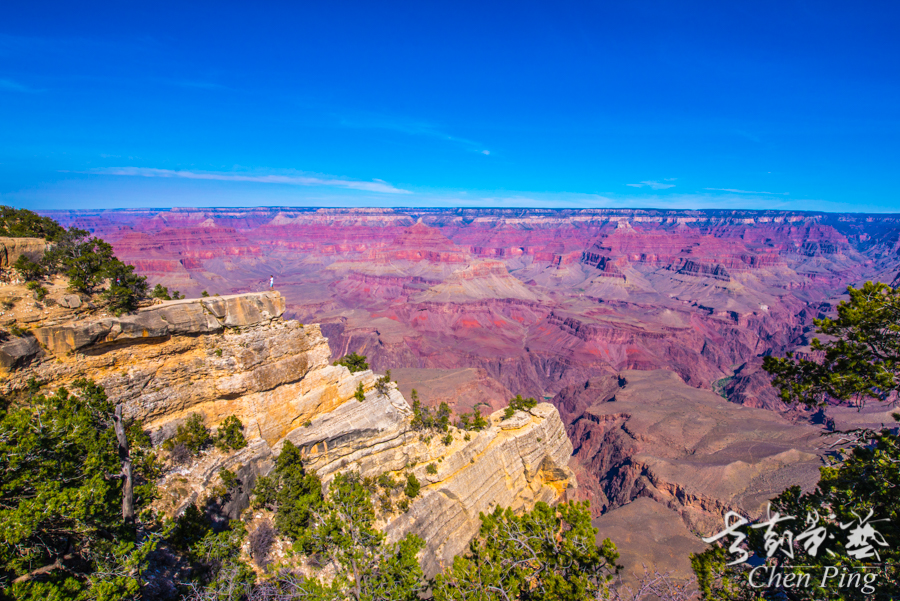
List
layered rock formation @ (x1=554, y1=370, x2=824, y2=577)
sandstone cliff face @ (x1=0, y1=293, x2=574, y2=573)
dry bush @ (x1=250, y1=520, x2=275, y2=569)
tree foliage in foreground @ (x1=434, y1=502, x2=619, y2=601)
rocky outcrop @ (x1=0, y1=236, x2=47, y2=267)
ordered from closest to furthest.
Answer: tree foliage in foreground @ (x1=434, y1=502, x2=619, y2=601)
sandstone cliff face @ (x1=0, y1=293, x2=574, y2=573)
dry bush @ (x1=250, y1=520, x2=275, y2=569)
rocky outcrop @ (x1=0, y1=236, x2=47, y2=267)
layered rock formation @ (x1=554, y1=370, x2=824, y2=577)

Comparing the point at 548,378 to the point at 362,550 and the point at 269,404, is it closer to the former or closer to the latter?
the point at 269,404

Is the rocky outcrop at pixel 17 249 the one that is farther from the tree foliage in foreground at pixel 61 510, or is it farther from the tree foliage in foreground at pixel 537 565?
the tree foliage in foreground at pixel 537 565

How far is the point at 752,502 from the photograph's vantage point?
131 ft

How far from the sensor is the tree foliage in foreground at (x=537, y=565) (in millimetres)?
13508

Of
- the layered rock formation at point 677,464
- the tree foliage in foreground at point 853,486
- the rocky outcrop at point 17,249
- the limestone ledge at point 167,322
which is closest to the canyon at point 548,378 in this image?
the limestone ledge at point 167,322

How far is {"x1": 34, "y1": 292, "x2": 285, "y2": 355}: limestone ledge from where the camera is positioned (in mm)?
17312

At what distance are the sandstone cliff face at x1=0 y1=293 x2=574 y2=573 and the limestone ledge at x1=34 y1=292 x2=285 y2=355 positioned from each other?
0.05 m

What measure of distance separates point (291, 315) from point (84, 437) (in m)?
123

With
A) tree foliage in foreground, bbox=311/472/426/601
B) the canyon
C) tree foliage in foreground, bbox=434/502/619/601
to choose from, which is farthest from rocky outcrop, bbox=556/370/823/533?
tree foliage in foreground, bbox=311/472/426/601

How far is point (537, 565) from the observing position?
1482cm

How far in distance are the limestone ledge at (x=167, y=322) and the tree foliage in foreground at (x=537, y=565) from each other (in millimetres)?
17367

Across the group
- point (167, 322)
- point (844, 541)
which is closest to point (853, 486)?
point (844, 541)

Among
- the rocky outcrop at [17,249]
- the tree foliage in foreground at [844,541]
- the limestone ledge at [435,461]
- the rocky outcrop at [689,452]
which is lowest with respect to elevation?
the rocky outcrop at [689,452]

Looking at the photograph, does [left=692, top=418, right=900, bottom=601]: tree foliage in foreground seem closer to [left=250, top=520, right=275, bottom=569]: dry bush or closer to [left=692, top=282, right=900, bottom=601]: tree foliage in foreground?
[left=692, top=282, right=900, bottom=601]: tree foliage in foreground
